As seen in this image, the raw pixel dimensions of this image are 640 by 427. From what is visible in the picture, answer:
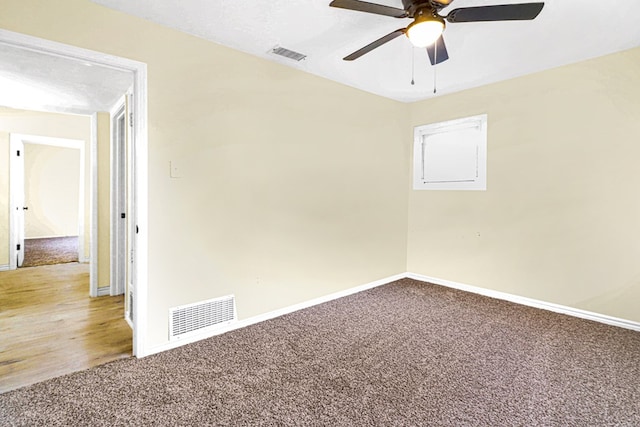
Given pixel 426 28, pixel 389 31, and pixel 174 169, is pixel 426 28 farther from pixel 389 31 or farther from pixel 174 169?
pixel 174 169

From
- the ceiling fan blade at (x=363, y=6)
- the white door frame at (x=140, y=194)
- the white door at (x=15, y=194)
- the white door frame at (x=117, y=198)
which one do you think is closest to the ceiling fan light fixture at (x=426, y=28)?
the ceiling fan blade at (x=363, y=6)

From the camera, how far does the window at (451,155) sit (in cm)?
384

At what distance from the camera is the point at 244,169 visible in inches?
114

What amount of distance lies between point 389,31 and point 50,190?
8.87m

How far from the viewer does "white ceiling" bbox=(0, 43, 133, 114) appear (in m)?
2.59

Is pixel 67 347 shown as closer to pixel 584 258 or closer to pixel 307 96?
pixel 307 96

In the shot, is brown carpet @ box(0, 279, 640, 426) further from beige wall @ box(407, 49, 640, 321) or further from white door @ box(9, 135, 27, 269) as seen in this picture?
white door @ box(9, 135, 27, 269)

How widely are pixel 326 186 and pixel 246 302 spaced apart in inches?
58.7

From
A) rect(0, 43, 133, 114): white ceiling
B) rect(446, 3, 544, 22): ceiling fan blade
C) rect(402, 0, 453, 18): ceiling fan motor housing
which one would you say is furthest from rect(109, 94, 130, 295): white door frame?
rect(446, 3, 544, 22): ceiling fan blade

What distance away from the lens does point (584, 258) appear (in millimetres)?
3104

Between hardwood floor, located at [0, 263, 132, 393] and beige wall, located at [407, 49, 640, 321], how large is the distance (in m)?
3.81

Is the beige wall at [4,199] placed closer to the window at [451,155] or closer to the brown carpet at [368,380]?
the brown carpet at [368,380]

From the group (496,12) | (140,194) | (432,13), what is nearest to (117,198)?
(140,194)

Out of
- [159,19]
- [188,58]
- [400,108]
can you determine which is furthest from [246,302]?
[400,108]
